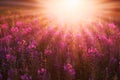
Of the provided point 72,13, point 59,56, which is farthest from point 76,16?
point 59,56

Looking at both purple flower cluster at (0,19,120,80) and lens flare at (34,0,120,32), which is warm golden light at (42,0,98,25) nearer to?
lens flare at (34,0,120,32)

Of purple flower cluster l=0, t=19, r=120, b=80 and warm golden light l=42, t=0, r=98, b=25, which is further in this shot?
warm golden light l=42, t=0, r=98, b=25

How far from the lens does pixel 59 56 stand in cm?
665

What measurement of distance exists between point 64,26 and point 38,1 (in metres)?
17.8

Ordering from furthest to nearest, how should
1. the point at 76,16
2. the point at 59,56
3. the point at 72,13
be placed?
the point at 72,13 < the point at 76,16 < the point at 59,56

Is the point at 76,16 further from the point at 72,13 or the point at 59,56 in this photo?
the point at 59,56

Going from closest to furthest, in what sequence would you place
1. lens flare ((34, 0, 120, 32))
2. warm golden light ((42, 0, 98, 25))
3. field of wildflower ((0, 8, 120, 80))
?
field of wildflower ((0, 8, 120, 80)), lens flare ((34, 0, 120, 32)), warm golden light ((42, 0, 98, 25))

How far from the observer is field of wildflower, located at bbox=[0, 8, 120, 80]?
19.5 feet

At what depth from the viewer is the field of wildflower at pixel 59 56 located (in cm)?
593

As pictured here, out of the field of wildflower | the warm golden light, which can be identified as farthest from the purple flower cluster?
the warm golden light

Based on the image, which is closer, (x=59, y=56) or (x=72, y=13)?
(x=59, y=56)

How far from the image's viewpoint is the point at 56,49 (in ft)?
23.1

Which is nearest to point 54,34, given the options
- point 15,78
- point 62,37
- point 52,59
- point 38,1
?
point 62,37

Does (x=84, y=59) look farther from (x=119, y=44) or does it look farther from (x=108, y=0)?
(x=108, y=0)
